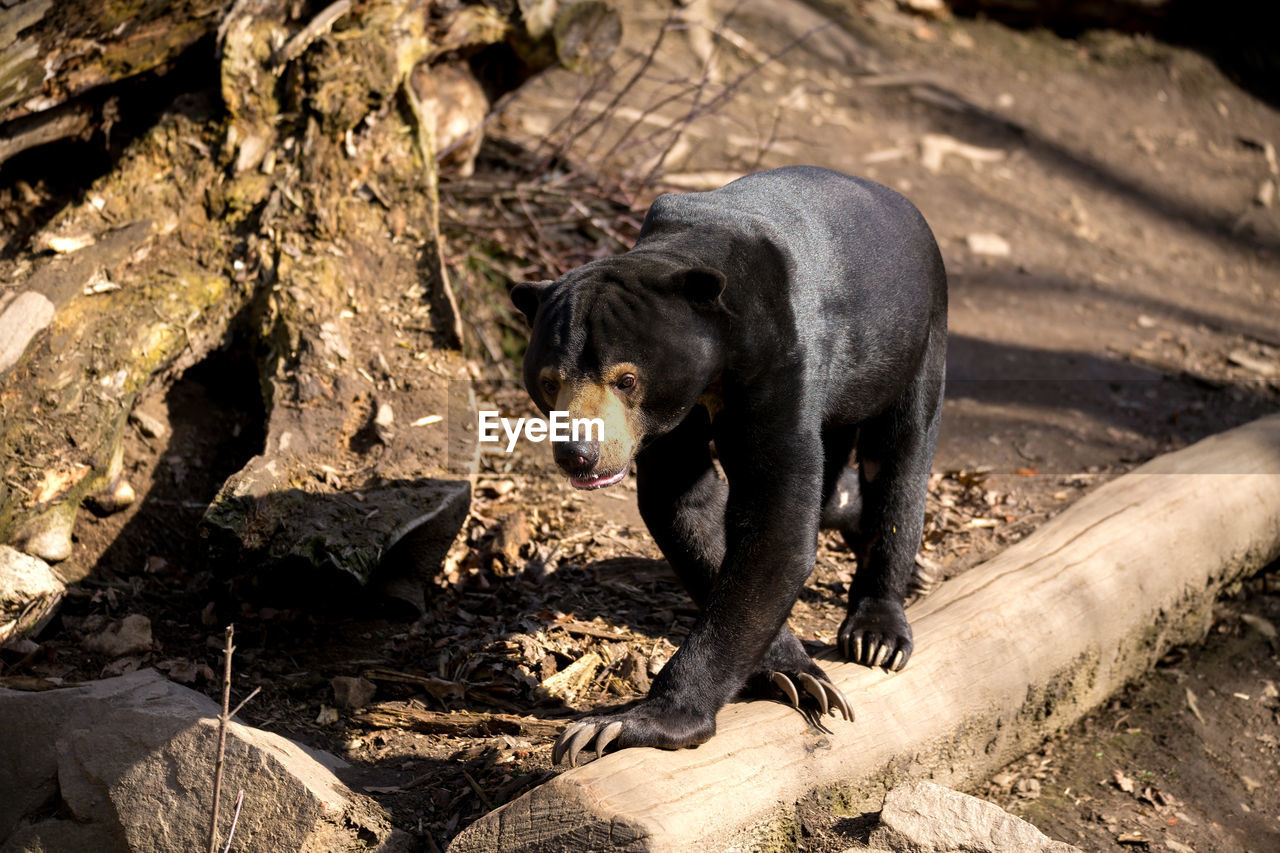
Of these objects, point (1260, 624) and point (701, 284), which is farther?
point (1260, 624)

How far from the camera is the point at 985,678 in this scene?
11.3ft

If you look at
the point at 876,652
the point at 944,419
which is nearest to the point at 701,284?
the point at 876,652

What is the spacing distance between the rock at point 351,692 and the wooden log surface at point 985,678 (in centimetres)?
114

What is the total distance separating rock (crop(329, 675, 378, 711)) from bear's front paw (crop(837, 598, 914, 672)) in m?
1.48

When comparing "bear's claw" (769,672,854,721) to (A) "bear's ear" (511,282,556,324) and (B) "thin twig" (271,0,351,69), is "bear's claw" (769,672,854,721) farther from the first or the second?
(B) "thin twig" (271,0,351,69)

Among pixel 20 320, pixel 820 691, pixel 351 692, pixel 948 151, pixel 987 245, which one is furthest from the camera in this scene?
pixel 948 151

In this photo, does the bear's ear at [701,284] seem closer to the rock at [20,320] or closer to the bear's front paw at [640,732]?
the bear's front paw at [640,732]

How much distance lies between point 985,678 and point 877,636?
387 mm

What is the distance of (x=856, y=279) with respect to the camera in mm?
3242

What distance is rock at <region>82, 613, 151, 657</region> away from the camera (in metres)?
3.63

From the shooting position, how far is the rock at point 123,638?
363cm

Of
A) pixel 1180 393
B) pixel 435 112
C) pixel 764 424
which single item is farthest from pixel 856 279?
pixel 1180 393

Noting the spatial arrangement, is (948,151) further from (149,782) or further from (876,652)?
(149,782)

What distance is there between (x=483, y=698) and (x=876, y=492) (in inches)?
57.1
